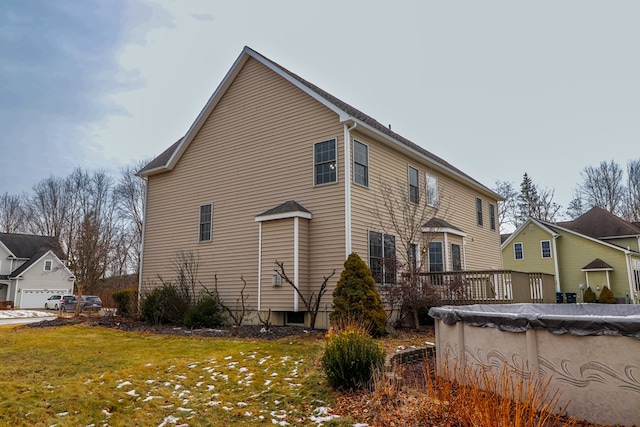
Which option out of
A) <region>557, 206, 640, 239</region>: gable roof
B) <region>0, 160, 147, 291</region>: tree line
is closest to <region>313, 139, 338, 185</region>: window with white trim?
<region>0, 160, 147, 291</region>: tree line

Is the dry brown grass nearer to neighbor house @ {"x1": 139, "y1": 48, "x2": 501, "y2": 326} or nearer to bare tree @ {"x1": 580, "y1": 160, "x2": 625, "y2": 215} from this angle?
neighbor house @ {"x1": 139, "y1": 48, "x2": 501, "y2": 326}

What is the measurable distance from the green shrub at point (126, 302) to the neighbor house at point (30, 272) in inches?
882

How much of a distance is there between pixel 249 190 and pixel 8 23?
30.8ft

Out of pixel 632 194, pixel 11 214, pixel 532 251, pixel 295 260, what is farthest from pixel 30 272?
pixel 632 194

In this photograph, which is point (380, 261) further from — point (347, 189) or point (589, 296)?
point (589, 296)

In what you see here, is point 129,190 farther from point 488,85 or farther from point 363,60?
point 488,85

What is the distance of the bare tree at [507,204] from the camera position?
1601 inches

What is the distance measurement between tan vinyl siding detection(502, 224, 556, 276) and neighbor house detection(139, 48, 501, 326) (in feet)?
51.4

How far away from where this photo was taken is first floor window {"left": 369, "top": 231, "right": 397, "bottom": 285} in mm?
12766

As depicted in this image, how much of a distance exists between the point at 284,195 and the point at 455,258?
7.41 meters

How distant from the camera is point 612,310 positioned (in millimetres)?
8672

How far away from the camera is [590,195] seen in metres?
42.2

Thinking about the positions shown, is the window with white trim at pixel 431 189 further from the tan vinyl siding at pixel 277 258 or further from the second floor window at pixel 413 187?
the tan vinyl siding at pixel 277 258

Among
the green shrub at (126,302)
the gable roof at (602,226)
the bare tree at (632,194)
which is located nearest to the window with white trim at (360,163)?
the green shrub at (126,302)
